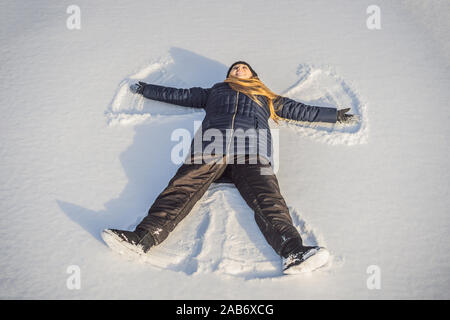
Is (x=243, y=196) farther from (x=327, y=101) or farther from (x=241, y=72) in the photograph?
(x=327, y=101)

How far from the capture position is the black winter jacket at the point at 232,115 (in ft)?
7.09

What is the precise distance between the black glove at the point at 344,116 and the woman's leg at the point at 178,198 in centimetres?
93

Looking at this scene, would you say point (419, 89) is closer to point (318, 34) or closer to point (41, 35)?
point (318, 34)

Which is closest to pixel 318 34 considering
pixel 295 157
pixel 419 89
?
pixel 419 89

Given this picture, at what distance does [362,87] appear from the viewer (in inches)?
110

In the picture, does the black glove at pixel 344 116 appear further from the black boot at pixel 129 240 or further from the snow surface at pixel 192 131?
the black boot at pixel 129 240

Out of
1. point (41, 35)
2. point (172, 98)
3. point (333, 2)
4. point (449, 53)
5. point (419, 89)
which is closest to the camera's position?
point (172, 98)

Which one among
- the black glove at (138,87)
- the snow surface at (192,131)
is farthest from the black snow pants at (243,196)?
the black glove at (138,87)

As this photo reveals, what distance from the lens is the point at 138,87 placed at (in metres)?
2.68

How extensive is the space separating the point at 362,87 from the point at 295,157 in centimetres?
89

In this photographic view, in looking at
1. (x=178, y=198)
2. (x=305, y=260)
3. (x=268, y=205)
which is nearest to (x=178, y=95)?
(x=178, y=198)

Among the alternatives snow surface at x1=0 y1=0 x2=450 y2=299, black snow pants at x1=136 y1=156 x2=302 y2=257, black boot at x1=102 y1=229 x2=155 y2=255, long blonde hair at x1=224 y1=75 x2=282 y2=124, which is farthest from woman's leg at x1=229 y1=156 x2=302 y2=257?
black boot at x1=102 y1=229 x2=155 y2=255

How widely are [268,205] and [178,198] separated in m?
0.50

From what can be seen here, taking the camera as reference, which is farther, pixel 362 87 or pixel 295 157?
pixel 362 87
